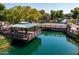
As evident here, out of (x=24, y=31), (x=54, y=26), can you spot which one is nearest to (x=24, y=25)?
Result: (x=24, y=31)

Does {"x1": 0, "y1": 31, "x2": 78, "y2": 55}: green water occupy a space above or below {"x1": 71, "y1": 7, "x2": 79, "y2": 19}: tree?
below

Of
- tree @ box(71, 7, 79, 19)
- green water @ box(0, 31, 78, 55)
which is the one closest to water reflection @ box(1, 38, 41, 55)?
green water @ box(0, 31, 78, 55)

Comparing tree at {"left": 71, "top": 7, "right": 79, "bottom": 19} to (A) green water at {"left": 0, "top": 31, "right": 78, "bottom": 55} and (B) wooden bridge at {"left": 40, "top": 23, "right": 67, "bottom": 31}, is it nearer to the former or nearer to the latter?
(B) wooden bridge at {"left": 40, "top": 23, "right": 67, "bottom": 31}

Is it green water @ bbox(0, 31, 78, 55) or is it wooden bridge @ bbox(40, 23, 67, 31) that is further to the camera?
wooden bridge @ bbox(40, 23, 67, 31)

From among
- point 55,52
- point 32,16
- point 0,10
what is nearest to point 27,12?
point 32,16

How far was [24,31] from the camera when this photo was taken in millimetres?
4227

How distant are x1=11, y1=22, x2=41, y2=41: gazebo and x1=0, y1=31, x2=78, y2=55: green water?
7cm

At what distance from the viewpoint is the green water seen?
4.12 meters

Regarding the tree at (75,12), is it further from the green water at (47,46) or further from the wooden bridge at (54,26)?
the green water at (47,46)

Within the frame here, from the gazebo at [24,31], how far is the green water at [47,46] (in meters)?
0.07

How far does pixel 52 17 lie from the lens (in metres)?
4.22
